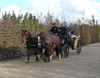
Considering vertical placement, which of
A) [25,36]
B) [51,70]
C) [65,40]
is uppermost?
[25,36]

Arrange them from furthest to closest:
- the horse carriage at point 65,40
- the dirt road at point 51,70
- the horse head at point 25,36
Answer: the horse carriage at point 65,40
the horse head at point 25,36
the dirt road at point 51,70

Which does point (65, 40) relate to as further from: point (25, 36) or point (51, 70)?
point (51, 70)

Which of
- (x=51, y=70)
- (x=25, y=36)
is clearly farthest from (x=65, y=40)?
(x=51, y=70)

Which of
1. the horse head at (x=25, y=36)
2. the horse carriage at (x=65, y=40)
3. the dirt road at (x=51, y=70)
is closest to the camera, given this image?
the dirt road at (x=51, y=70)

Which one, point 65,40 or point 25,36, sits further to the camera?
point 65,40

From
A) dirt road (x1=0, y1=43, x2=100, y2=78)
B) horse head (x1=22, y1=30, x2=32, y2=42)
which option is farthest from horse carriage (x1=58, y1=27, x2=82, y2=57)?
horse head (x1=22, y1=30, x2=32, y2=42)

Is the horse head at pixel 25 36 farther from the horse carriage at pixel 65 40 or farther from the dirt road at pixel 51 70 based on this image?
the horse carriage at pixel 65 40

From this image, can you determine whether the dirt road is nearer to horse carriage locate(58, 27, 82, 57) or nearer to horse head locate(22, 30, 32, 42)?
horse head locate(22, 30, 32, 42)

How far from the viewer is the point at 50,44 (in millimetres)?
8648

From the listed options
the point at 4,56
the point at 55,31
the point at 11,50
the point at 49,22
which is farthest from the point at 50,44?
the point at 49,22

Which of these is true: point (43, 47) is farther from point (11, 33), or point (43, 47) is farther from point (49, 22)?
point (49, 22)

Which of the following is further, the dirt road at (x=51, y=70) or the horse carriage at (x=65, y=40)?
the horse carriage at (x=65, y=40)

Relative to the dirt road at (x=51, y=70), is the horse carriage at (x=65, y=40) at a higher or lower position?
higher

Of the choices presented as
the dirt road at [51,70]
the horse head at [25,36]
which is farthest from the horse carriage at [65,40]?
the horse head at [25,36]
